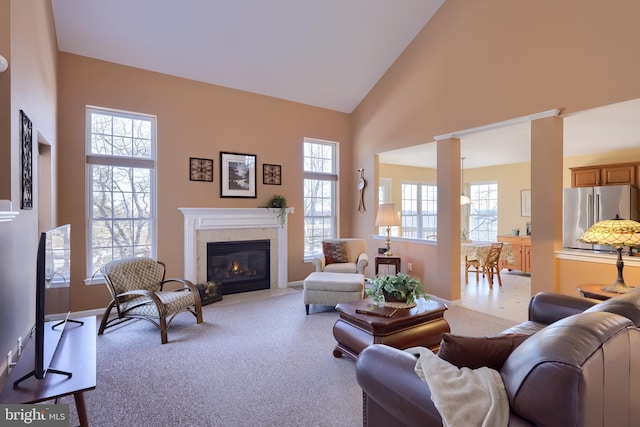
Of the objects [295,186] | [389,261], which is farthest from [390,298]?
[295,186]

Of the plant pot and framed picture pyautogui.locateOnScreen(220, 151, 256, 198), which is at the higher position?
framed picture pyautogui.locateOnScreen(220, 151, 256, 198)

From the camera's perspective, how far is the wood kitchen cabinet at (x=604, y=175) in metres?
5.45

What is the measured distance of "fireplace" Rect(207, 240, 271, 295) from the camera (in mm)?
5074

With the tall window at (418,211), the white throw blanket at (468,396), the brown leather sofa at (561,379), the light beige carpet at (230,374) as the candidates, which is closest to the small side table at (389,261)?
the light beige carpet at (230,374)

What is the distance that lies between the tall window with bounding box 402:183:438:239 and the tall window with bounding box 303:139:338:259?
2.50 m

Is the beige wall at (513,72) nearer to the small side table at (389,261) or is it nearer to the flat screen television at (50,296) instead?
the small side table at (389,261)

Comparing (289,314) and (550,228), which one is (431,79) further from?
(289,314)

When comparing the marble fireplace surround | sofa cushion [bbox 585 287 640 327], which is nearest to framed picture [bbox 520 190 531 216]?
the marble fireplace surround

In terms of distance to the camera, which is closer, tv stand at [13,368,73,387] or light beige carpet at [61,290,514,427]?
tv stand at [13,368,73,387]

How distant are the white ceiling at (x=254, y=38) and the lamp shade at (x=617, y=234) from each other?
3.72 metres

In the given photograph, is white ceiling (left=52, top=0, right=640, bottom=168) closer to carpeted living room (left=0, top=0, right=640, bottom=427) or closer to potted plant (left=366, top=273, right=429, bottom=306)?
carpeted living room (left=0, top=0, right=640, bottom=427)

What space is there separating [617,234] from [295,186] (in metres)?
4.32

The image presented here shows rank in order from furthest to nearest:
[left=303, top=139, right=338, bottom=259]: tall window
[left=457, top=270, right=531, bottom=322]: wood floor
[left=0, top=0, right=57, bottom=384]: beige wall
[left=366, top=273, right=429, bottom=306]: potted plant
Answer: [left=303, top=139, right=338, bottom=259]: tall window, [left=457, top=270, right=531, bottom=322]: wood floor, [left=366, top=273, right=429, bottom=306]: potted plant, [left=0, top=0, right=57, bottom=384]: beige wall

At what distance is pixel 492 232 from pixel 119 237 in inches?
312
